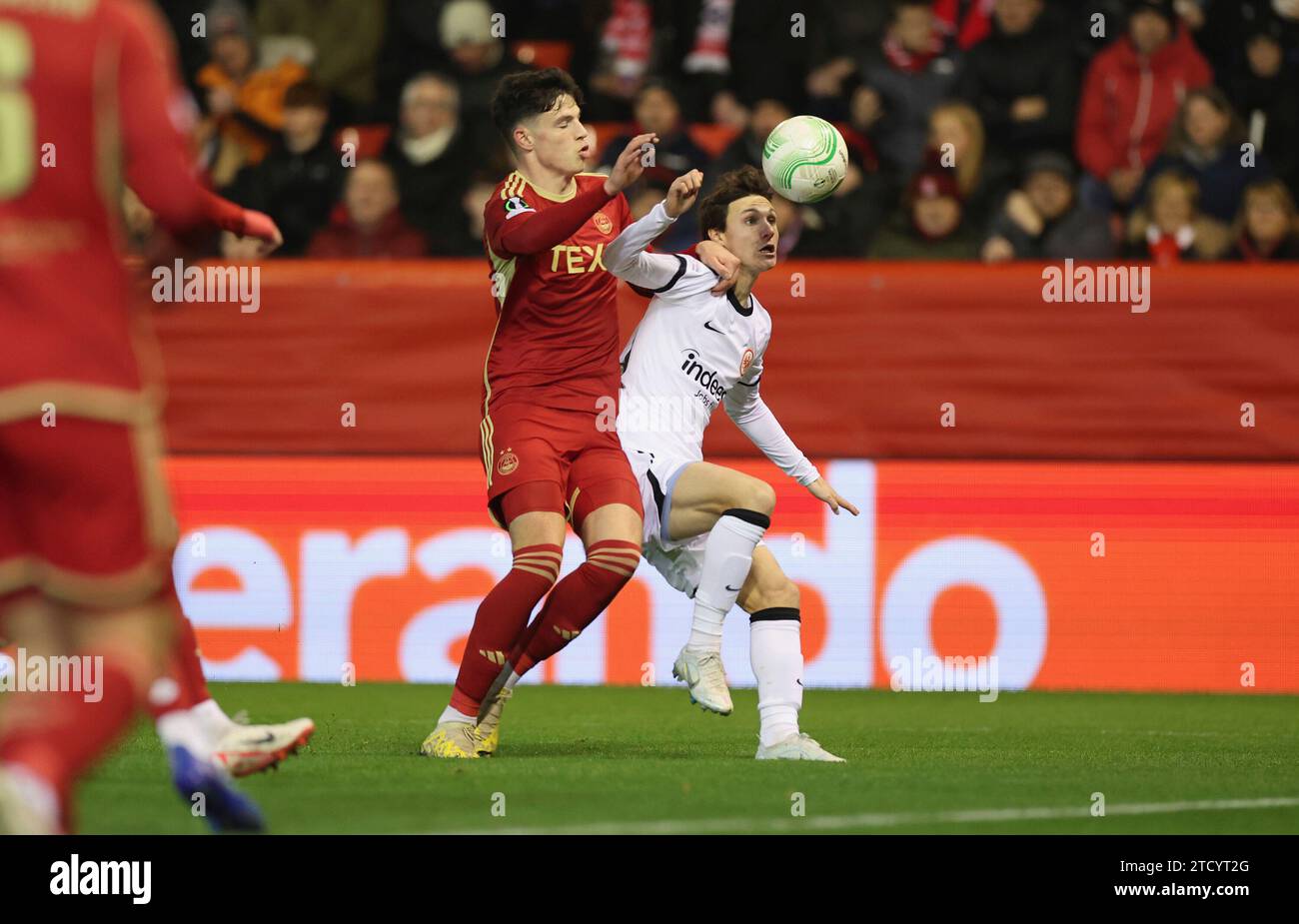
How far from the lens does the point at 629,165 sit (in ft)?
21.0

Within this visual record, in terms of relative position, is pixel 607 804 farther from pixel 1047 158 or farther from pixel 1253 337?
pixel 1047 158

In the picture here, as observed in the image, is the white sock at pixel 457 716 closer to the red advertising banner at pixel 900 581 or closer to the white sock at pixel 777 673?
the white sock at pixel 777 673

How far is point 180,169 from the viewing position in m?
4.05

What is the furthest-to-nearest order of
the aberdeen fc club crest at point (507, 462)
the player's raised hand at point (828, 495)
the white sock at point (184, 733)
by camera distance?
the player's raised hand at point (828, 495)
the aberdeen fc club crest at point (507, 462)
the white sock at point (184, 733)

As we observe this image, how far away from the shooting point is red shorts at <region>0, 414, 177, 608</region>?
3.89 metres

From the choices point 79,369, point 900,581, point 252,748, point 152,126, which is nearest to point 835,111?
point 900,581

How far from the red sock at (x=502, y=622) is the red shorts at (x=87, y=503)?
3044mm

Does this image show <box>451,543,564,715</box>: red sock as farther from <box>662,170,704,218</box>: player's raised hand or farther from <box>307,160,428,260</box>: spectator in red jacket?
<box>307,160,428,260</box>: spectator in red jacket

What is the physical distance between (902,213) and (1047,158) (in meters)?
0.89

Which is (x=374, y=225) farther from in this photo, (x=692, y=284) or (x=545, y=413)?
(x=545, y=413)

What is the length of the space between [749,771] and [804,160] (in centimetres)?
223

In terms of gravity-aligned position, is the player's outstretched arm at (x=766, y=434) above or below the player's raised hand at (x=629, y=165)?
below

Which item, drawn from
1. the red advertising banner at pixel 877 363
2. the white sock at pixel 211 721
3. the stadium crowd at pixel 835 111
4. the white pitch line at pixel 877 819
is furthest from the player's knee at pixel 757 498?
the stadium crowd at pixel 835 111

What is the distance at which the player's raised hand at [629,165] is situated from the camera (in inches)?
247
